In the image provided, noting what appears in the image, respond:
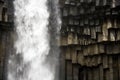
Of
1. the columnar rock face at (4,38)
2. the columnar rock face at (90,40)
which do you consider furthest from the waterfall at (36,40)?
the columnar rock face at (90,40)

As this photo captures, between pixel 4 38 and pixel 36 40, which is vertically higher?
pixel 4 38

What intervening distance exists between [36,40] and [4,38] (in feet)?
6.17

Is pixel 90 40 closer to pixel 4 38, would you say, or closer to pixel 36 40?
pixel 36 40

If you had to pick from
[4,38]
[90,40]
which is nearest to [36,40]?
[4,38]

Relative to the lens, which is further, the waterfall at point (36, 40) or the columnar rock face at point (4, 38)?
the waterfall at point (36, 40)

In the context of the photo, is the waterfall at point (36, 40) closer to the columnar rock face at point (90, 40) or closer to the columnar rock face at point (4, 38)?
the columnar rock face at point (4, 38)

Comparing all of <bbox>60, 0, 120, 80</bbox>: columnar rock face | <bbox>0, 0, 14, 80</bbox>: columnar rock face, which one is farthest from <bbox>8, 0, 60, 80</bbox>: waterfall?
<bbox>60, 0, 120, 80</bbox>: columnar rock face

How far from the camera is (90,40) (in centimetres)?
1492

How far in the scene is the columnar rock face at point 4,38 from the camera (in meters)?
14.6

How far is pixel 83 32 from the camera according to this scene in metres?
15.1

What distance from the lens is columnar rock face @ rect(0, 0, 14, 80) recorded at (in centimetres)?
1465

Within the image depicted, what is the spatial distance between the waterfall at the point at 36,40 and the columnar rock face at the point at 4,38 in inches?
14.3

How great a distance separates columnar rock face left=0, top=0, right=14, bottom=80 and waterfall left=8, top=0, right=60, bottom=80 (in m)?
0.36

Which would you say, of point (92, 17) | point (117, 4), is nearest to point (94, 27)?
point (92, 17)
